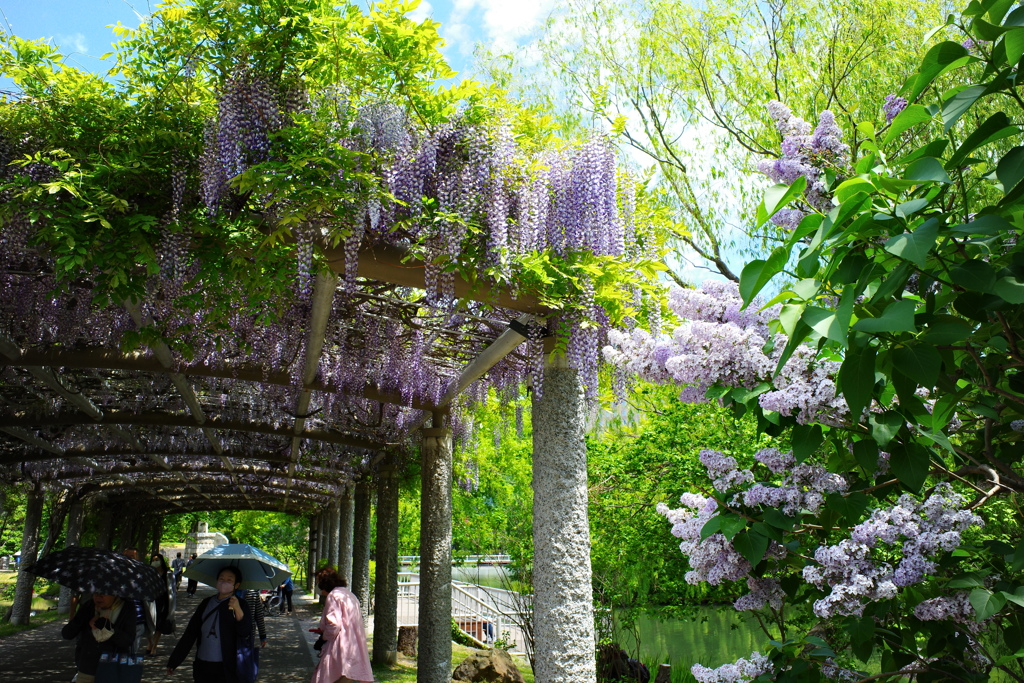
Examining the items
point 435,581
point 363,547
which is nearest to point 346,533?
point 363,547

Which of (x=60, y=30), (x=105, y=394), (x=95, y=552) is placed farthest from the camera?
(x=105, y=394)

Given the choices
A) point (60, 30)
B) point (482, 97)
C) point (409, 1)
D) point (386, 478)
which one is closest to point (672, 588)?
point (386, 478)

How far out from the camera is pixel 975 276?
146 cm

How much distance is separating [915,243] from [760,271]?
→ 26 cm

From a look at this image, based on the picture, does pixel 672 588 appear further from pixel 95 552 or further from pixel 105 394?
pixel 105 394

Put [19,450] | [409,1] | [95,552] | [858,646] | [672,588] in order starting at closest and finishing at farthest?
[858,646] < [409,1] < [95,552] < [672,588] < [19,450]

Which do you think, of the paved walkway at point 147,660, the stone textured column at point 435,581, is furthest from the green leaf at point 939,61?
the paved walkway at point 147,660

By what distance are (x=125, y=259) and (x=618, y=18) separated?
577 centimetres

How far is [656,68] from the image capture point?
7.34m

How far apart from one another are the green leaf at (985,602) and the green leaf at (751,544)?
1.67 feet

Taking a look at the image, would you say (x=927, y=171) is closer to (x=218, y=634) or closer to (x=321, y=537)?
(x=218, y=634)

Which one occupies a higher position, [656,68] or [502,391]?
[656,68]

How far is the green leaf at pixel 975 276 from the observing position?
4.77 ft

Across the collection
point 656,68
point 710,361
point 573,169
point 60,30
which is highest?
point 656,68
